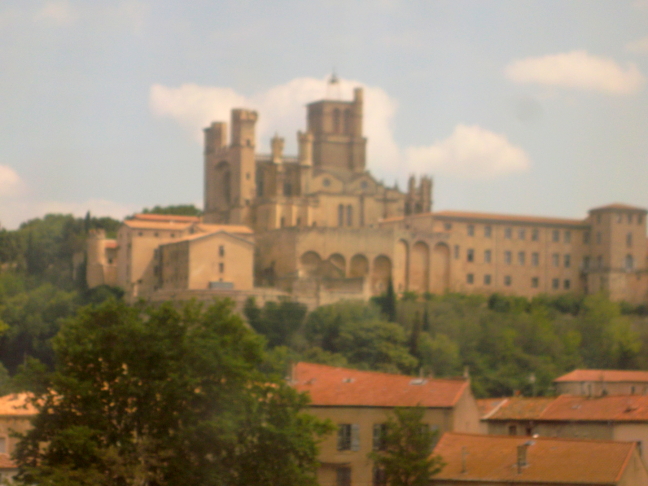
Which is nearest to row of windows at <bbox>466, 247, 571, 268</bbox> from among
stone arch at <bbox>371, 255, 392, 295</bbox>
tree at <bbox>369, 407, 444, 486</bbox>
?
stone arch at <bbox>371, 255, 392, 295</bbox>

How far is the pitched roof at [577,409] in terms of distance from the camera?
4397cm

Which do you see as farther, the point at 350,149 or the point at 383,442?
the point at 350,149

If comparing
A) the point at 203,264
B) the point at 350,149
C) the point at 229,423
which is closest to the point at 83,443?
the point at 229,423

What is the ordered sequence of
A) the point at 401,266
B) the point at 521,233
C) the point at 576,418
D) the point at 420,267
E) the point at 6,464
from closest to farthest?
the point at 6,464, the point at 576,418, the point at 401,266, the point at 420,267, the point at 521,233

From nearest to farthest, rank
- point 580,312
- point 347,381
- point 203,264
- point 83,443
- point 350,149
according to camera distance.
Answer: point 83,443 < point 347,381 < point 203,264 < point 580,312 < point 350,149

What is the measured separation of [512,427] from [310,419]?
10.6m

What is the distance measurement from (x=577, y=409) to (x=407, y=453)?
8.45 metres

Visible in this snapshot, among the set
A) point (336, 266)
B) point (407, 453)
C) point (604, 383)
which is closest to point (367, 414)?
point (407, 453)

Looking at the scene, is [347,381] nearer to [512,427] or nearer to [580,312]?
[512,427]

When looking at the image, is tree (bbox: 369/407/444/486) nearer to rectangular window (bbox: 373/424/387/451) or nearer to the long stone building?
rectangular window (bbox: 373/424/387/451)

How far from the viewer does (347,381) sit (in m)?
46.8

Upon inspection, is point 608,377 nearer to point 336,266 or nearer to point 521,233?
point 336,266

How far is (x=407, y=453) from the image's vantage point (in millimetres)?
40031

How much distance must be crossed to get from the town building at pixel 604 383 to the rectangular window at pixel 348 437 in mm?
14735
